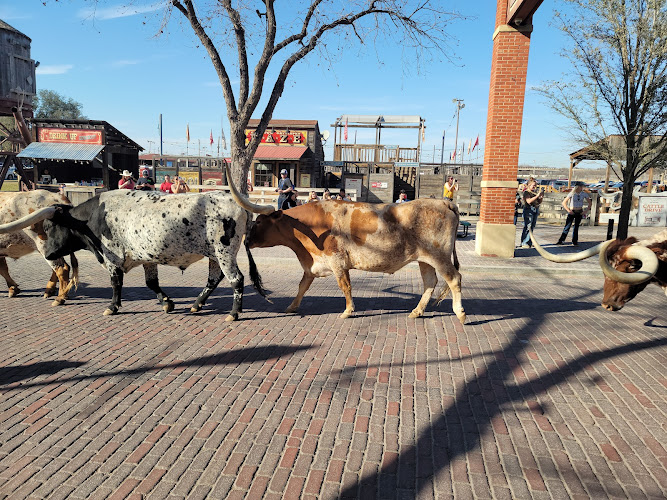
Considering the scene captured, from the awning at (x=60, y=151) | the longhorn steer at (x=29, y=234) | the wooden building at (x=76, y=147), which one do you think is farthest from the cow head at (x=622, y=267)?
the awning at (x=60, y=151)

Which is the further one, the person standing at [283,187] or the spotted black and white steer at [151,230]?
the person standing at [283,187]

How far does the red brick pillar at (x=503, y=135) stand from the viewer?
9.71 meters

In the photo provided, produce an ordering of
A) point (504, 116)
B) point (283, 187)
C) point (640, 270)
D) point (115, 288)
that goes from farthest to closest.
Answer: point (283, 187) → point (504, 116) → point (115, 288) → point (640, 270)

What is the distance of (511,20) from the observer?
30.8 feet

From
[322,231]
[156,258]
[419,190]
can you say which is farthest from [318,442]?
[419,190]

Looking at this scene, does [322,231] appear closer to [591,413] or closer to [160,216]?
[160,216]

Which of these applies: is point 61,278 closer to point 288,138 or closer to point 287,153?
point 287,153

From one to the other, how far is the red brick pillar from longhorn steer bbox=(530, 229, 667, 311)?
241 inches

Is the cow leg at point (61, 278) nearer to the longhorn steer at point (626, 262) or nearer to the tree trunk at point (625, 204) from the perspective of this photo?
the longhorn steer at point (626, 262)

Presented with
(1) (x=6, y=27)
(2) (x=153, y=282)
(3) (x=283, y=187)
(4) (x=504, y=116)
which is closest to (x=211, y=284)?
(2) (x=153, y=282)

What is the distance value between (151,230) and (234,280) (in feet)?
4.08

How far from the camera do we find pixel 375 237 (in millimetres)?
5465

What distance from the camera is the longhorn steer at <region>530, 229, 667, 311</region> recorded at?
12.1ft

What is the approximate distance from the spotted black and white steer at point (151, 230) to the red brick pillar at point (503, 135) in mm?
6904
